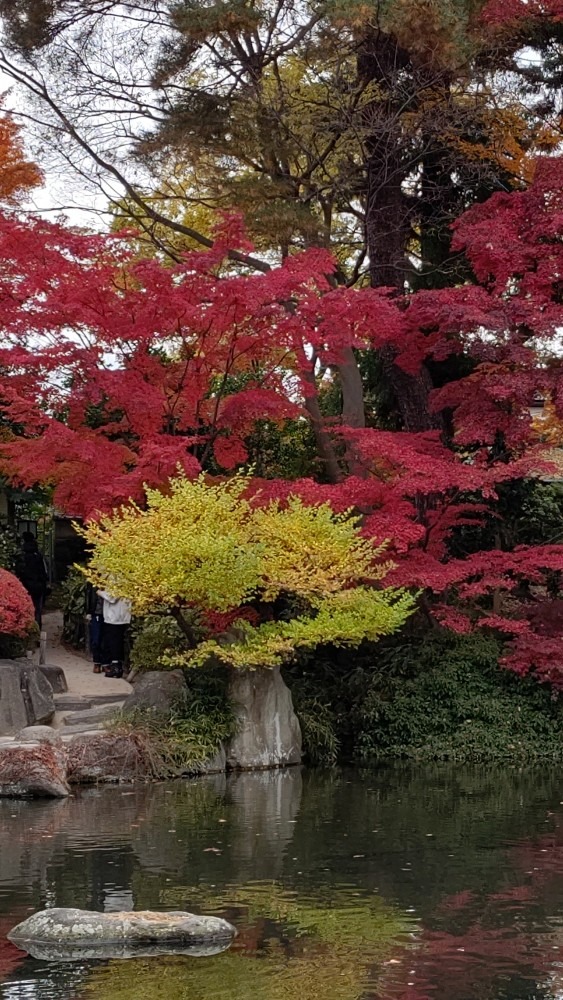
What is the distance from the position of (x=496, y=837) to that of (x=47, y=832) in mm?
3458

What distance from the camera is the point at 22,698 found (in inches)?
547

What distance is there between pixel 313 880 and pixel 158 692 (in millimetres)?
5118

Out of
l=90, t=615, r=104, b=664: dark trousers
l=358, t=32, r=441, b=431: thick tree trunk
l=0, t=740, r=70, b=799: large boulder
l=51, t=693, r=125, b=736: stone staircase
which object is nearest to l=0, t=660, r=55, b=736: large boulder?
l=51, t=693, r=125, b=736: stone staircase

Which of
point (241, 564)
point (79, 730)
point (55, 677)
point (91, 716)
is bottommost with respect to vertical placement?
point (79, 730)

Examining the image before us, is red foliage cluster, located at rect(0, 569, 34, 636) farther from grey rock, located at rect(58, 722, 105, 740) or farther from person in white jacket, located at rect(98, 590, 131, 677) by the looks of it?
person in white jacket, located at rect(98, 590, 131, 677)

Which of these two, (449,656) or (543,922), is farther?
(449,656)

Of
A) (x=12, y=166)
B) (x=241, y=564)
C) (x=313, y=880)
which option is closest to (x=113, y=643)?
(x=241, y=564)

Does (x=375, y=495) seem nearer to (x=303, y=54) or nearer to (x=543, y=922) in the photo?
(x=303, y=54)

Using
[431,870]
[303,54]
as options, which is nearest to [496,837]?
[431,870]

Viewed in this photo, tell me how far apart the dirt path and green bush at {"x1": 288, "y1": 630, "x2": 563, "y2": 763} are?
2.18 m

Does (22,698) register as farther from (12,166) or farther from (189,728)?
(12,166)

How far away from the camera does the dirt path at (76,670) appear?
15250mm

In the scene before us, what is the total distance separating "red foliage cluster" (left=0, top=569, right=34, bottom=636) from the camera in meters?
13.7

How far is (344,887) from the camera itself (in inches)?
329
